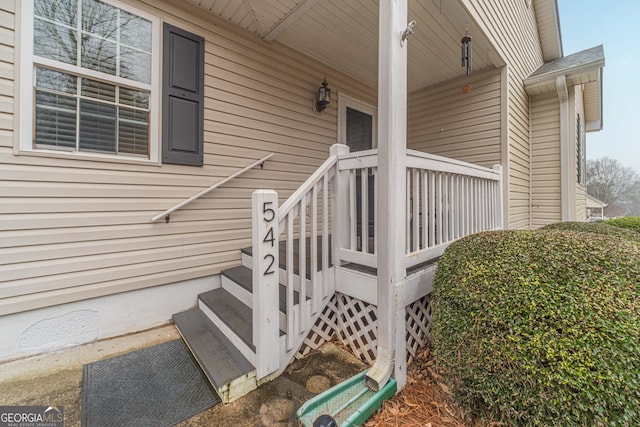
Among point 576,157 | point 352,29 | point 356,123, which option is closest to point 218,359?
point 352,29

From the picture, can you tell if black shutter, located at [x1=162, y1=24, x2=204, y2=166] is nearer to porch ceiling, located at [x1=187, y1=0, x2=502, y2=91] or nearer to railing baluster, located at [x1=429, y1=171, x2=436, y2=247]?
porch ceiling, located at [x1=187, y1=0, x2=502, y2=91]

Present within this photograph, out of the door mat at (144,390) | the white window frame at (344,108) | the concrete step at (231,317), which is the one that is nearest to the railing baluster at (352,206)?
the concrete step at (231,317)

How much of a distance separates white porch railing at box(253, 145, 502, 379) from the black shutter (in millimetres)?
1531

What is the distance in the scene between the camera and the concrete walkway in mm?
1591

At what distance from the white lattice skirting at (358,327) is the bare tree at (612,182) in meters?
29.5

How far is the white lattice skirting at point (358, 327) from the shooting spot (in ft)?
7.00

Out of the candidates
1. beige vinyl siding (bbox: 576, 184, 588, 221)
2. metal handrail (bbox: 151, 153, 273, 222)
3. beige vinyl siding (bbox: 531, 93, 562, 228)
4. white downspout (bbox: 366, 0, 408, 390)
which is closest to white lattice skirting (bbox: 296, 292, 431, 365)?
white downspout (bbox: 366, 0, 408, 390)

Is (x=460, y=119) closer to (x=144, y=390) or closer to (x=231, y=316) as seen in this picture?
(x=231, y=316)

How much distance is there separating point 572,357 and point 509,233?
36.8 inches

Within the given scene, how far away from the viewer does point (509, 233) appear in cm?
194

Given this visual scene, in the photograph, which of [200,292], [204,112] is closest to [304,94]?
[204,112]

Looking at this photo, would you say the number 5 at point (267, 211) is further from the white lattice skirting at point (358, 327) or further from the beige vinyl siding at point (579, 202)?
the beige vinyl siding at point (579, 202)

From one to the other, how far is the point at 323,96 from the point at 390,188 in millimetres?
2691

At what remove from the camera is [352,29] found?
3.37 metres
